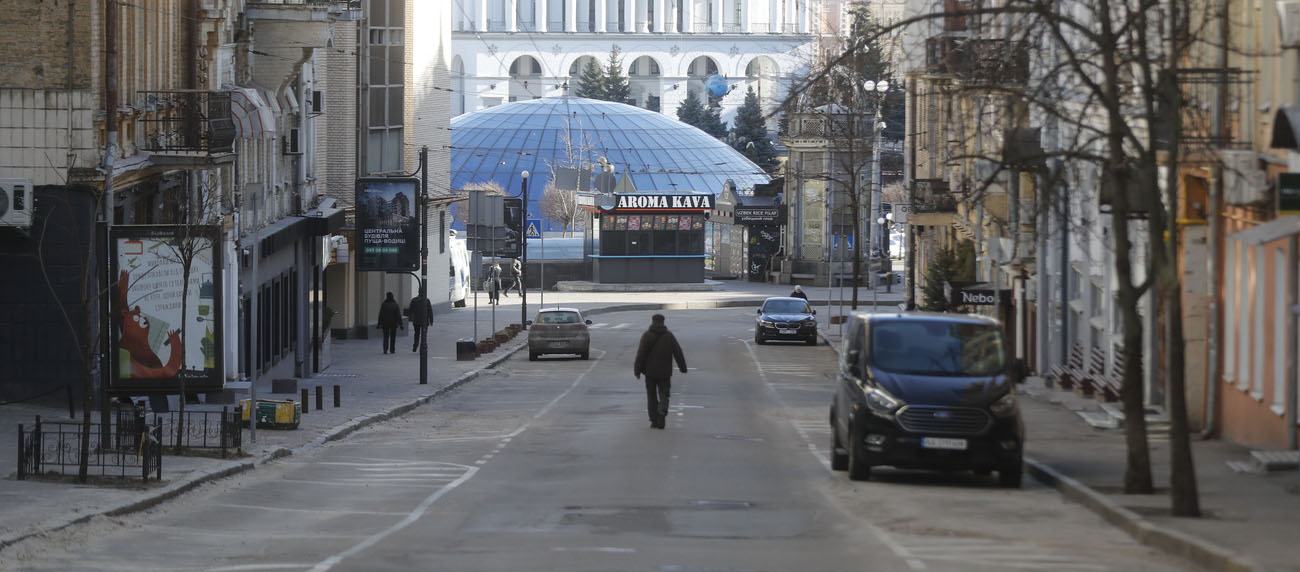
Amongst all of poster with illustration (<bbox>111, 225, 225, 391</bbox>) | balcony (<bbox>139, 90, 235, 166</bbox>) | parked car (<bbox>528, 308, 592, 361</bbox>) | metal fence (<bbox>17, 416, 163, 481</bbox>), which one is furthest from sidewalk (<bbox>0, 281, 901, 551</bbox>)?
balcony (<bbox>139, 90, 235, 166</bbox>)

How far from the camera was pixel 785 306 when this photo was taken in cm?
5647

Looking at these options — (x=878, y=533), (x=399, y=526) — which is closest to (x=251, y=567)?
(x=399, y=526)

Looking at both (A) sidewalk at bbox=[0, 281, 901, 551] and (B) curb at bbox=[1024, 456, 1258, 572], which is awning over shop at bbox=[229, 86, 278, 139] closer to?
(A) sidewalk at bbox=[0, 281, 901, 551]

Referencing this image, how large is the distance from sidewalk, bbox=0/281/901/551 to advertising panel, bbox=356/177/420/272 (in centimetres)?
257

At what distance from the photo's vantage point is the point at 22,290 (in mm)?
26016

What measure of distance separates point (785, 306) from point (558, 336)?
33.7 feet

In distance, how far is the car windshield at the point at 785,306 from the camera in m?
56.1

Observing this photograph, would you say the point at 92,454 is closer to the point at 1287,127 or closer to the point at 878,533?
the point at 878,533

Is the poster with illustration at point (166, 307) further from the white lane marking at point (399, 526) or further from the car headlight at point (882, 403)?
the car headlight at point (882, 403)

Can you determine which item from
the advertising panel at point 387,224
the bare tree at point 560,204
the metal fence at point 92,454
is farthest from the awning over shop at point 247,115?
the bare tree at point 560,204

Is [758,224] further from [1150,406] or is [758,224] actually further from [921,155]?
[1150,406]

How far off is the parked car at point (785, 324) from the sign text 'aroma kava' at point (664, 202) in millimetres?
29885

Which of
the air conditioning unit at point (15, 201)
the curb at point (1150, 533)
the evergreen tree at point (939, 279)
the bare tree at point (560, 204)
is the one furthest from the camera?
the bare tree at point (560, 204)

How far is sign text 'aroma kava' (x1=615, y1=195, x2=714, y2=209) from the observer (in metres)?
85.6
